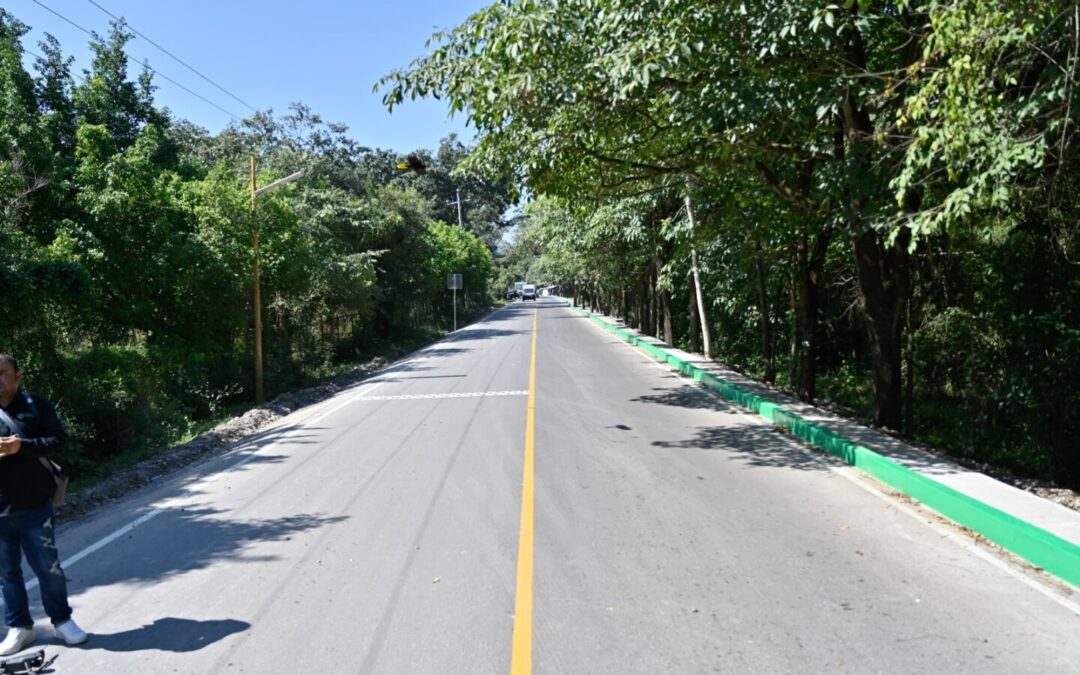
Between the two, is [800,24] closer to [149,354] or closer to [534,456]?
[534,456]

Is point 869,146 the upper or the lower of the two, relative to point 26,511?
upper

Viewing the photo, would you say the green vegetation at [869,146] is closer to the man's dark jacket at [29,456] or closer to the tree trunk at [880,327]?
the tree trunk at [880,327]

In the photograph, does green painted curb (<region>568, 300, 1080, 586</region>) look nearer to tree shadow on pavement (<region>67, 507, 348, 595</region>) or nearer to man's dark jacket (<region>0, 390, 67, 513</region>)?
tree shadow on pavement (<region>67, 507, 348, 595</region>)

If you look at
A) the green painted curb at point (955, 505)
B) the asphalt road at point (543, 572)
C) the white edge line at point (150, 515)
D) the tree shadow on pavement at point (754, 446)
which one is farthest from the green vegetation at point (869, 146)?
the white edge line at point (150, 515)

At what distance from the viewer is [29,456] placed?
452cm

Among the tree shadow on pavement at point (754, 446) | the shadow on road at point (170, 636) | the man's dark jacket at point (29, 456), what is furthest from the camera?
the tree shadow on pavement at point (754, 446)

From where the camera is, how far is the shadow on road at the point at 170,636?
463 cm

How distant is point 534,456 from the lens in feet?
31.6

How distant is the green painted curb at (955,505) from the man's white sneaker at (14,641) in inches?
262

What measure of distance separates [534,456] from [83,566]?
494 cm

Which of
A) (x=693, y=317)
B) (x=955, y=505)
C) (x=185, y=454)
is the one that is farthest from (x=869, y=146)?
(x=693, y=317)

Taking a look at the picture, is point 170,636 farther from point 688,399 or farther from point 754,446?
point 688,399

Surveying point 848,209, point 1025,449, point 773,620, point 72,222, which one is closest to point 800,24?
point 848,209

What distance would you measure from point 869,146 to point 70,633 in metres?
9.84
